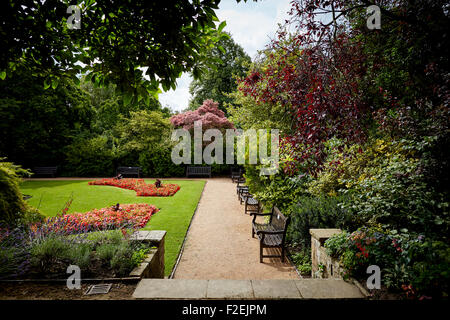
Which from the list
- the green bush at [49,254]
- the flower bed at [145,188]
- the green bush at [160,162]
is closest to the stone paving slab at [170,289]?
the green bush at [49,254]

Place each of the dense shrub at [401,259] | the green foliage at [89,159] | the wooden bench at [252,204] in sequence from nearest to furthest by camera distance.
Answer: the dense shrub at [401,259] < the wooden bench at [252,204] < the green foliage at [89,159]

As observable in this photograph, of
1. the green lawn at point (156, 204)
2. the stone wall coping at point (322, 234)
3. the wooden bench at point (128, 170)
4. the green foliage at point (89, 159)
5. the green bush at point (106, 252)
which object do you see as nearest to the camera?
the green bush at point (106, 252)

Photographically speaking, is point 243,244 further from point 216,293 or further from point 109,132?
point 109,132

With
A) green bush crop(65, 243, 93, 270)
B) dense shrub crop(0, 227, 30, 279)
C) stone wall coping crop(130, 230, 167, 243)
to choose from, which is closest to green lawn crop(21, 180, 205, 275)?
stone wall coping crop(130, 230, 167, 243)

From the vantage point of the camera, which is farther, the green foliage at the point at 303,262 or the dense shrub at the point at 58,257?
the green foliage at the point at 303,262

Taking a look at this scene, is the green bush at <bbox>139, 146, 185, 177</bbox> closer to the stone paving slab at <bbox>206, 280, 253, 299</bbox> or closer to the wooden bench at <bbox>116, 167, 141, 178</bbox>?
the wooden bench at <bbox>116, 167, 141, 178</bbox>

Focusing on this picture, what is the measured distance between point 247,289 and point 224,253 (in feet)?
9.40

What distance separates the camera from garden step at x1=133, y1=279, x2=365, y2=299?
8.16 ft

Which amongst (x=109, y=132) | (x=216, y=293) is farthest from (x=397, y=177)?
(x=109, y=132)

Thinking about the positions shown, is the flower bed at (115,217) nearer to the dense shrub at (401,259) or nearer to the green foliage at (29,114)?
the dense shrub at (401,259)

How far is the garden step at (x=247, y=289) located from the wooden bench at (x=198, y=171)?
16469mm

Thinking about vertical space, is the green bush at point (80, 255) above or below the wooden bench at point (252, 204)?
above

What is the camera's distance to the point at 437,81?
3307 mm

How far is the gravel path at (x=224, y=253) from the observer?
4.52m
